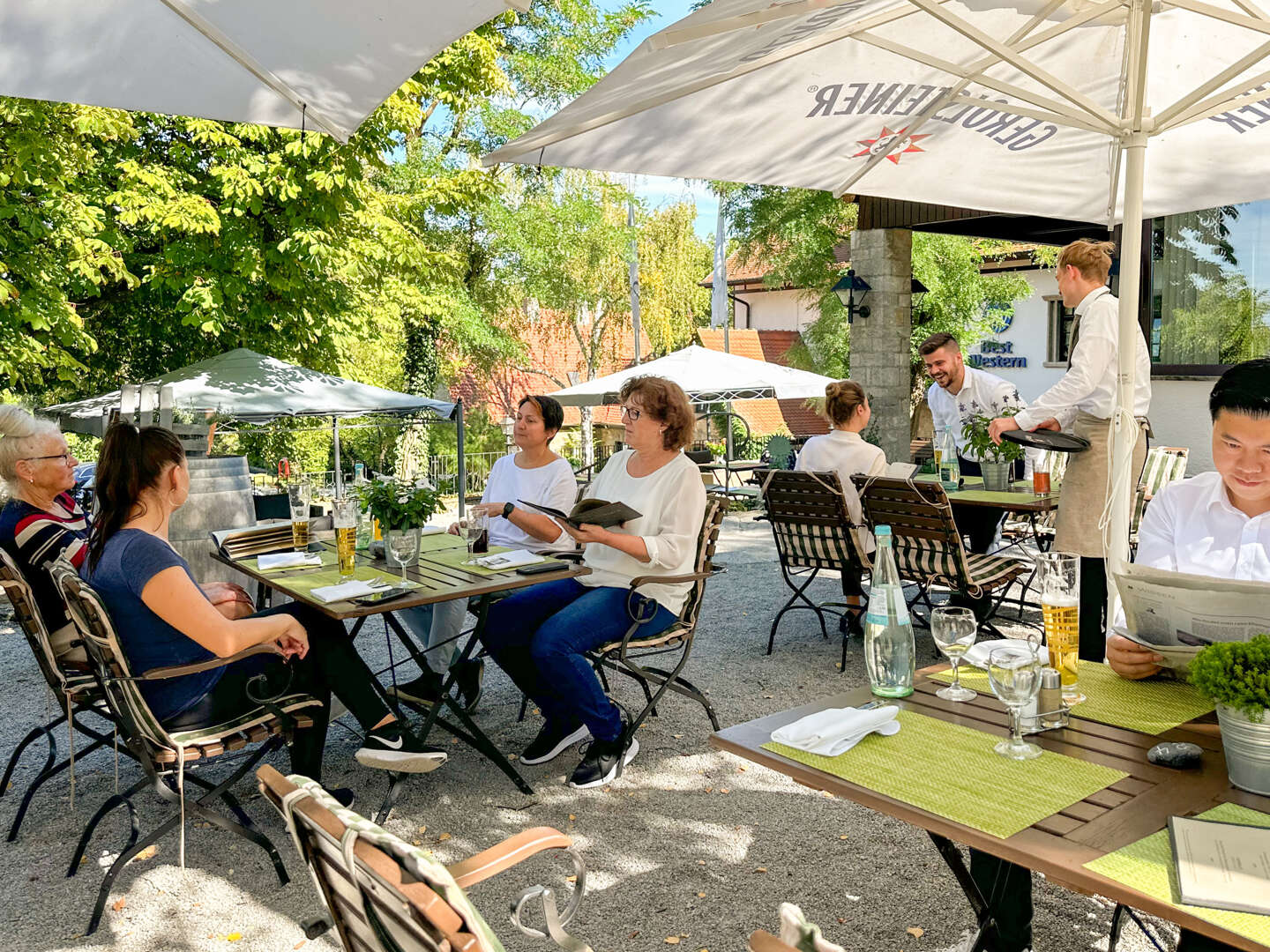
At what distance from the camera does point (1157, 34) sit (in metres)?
4.02

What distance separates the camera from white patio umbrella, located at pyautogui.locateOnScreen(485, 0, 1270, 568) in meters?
3.22

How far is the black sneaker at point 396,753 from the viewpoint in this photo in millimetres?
2979

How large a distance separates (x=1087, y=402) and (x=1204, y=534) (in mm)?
2530

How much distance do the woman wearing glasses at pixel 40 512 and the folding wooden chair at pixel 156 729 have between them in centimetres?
93

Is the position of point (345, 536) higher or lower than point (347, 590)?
higher

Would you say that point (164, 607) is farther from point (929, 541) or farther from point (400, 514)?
point (929, 541)

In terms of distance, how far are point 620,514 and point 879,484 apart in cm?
188

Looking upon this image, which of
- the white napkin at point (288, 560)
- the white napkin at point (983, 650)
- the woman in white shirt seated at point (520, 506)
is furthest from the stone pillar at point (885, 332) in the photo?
the white napkin at point (983, 650)

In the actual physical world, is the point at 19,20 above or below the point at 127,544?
above

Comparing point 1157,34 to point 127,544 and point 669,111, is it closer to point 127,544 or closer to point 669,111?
point 669,111

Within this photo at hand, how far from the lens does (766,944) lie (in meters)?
1.34

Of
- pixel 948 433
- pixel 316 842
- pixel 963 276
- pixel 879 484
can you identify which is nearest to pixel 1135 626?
pixel 316 842

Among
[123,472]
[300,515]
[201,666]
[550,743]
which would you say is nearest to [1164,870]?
[201,666]

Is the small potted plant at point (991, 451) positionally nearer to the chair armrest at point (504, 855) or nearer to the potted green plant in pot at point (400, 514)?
the potted green plant in pot at point (400, 514)
